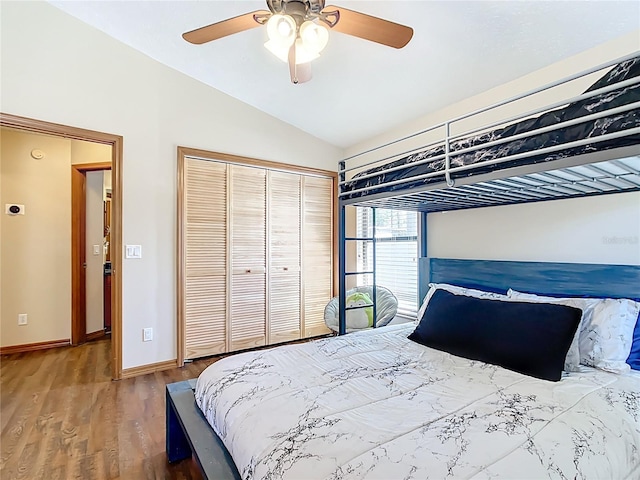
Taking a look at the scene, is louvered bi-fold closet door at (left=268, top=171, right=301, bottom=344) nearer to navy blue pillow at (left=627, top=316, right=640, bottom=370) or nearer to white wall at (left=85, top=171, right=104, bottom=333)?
white wall at (left=85, top=171, right=104, bottom=333)

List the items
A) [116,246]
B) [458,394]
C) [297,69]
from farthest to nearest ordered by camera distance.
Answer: [116,246] → [297,69] → [458,394]

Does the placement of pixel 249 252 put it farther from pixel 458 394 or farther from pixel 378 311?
pixel 458 394

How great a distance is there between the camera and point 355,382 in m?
1.50

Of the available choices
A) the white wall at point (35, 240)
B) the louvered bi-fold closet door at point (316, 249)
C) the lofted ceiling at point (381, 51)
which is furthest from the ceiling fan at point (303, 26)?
the white wall at point (35, 240)

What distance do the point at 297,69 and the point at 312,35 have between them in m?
0.30

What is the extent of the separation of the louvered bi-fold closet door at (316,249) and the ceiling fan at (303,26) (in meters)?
2.26

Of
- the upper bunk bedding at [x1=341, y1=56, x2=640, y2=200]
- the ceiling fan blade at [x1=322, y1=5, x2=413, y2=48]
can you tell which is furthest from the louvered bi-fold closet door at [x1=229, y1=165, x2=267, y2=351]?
the ceiling fan blade at [x1=322, y1=5, x2=413, y2=48]

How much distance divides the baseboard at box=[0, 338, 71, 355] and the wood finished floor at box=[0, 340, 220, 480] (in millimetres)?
357

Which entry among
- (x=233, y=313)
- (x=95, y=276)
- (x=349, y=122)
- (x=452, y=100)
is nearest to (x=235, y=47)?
(x=349, y=122)

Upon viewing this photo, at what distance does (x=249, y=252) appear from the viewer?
3.66m

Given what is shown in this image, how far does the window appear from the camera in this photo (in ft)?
11.6

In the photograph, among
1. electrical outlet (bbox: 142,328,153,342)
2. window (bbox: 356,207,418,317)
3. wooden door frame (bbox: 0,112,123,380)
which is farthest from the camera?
window (bbox: 356,207,418,317)

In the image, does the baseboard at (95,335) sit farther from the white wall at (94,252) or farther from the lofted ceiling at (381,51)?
the lofted ceiling at (381,51)

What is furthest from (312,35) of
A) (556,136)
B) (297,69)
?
(556,136)
